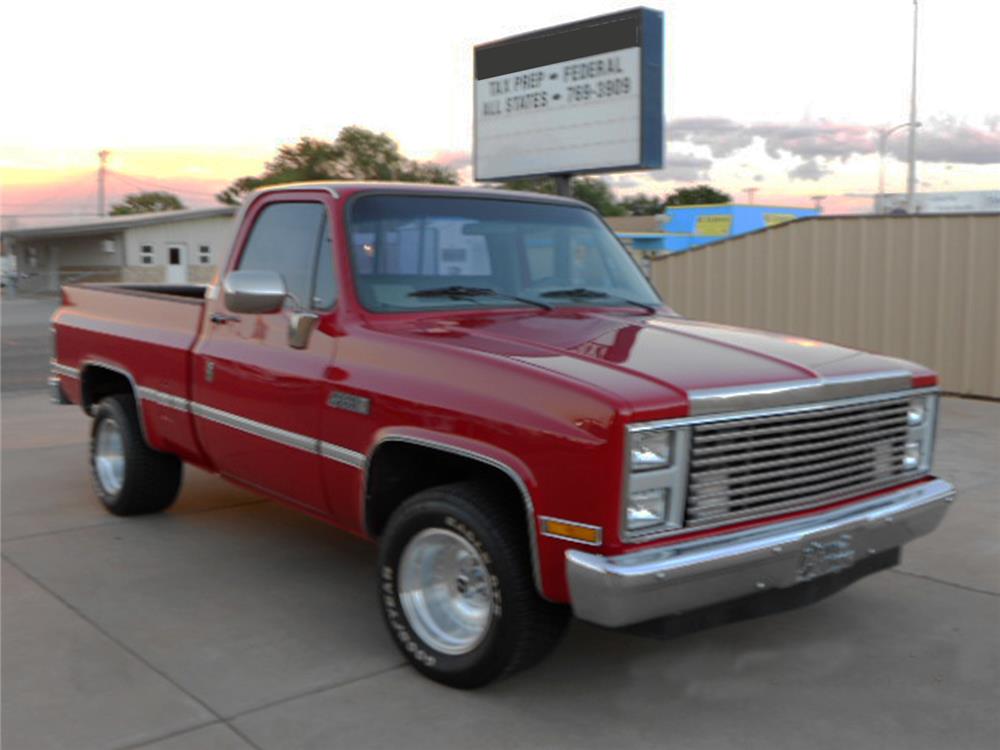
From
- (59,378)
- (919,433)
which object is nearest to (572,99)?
(59,378)

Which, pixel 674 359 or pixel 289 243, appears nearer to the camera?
pixel 674 359

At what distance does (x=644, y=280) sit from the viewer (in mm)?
5473

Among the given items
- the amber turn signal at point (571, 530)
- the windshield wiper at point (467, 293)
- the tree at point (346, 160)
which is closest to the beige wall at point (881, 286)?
the windshield wiper at point (467, 293)

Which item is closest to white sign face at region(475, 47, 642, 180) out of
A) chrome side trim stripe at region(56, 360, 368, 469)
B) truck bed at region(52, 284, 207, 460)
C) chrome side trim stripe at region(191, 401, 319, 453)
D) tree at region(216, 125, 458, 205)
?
truck bed at region(52, 284, 207, 460)

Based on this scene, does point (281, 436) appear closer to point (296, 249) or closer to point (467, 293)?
point (296, 249)

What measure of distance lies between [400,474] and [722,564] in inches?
55.3

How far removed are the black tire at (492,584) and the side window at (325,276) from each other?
3.53ft

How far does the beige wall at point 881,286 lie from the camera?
1199 centimetres

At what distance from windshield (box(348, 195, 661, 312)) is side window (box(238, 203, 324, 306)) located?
30 centimetres

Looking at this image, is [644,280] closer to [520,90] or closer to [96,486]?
[96,486]

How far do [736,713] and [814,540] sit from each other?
690 mm

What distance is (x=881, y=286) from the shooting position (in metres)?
12.8

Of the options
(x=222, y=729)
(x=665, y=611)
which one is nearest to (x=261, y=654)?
(x=222, y=729)

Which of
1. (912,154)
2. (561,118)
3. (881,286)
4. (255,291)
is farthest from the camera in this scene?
(912,154)
